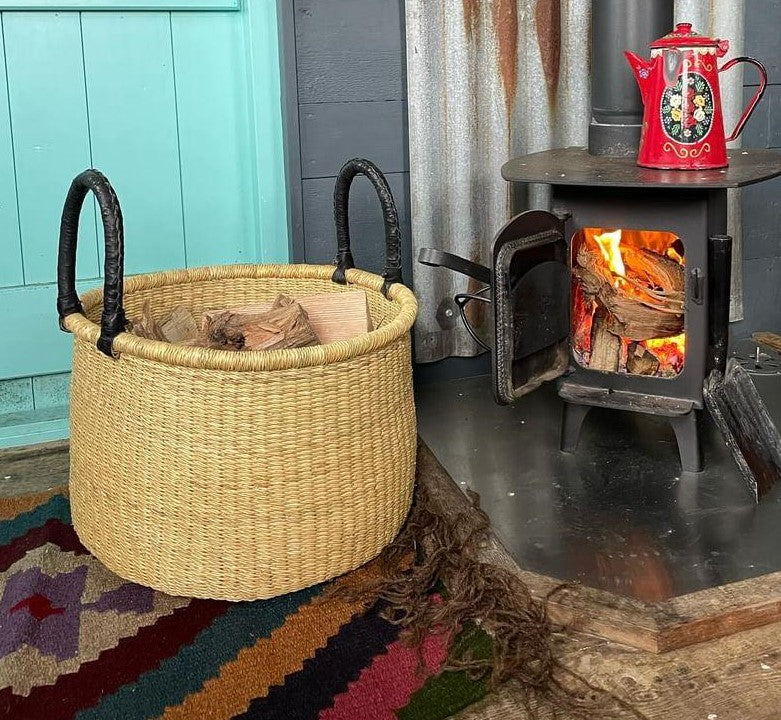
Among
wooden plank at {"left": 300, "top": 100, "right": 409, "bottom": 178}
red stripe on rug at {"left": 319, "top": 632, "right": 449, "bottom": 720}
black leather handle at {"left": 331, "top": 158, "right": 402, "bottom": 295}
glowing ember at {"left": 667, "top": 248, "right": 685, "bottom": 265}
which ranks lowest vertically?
red stripe on rug at {"left": 319, "top": 632, "right": 449, "bottom": 720}

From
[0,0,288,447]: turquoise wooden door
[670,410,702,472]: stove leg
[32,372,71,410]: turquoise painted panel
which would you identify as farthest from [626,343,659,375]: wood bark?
[32,372,71,410]: turquoise painted panel

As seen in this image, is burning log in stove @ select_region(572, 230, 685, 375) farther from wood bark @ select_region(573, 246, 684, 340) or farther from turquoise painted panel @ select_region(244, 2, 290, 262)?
turquoise painted panel @ select_region(244, 2, 290, 262)

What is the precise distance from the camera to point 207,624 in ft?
4.88

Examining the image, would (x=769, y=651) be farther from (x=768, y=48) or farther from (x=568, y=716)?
(x=768, y=48)

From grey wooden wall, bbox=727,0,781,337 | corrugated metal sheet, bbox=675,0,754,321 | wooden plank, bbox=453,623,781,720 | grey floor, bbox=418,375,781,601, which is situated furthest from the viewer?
grey wooden wall, bbox=727,0,781,337

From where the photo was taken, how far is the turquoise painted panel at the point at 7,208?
201 centimetres

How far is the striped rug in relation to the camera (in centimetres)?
130

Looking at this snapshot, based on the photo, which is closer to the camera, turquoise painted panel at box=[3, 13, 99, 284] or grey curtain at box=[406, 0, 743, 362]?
turquoise painted panel at box=[3, 13, 99, 284]

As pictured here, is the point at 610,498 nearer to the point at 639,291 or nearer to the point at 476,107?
the point at 639,291

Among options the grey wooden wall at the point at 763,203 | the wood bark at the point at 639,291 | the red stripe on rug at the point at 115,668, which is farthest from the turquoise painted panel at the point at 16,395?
the grey wooden wall at the point at 763,203

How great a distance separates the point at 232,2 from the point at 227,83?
17 centimetres

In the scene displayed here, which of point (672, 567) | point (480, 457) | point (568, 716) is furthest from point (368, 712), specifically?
point (480, 457)

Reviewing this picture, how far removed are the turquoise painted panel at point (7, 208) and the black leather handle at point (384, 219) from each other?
714 mm

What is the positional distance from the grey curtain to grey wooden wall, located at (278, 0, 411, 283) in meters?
0.05
